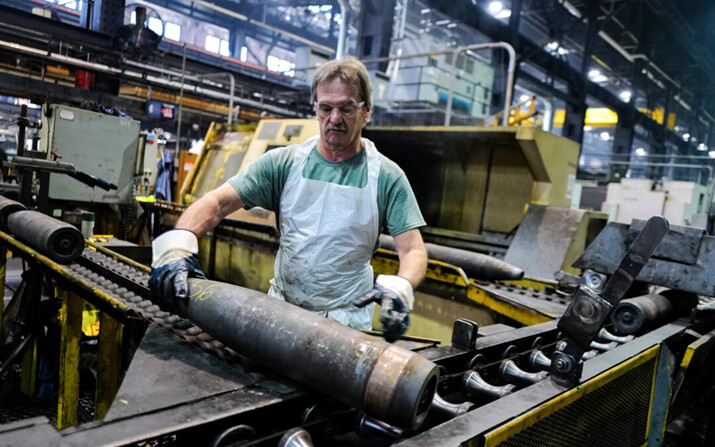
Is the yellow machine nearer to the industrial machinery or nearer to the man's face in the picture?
the industrial machinery

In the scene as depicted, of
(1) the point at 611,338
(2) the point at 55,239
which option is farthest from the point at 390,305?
(2) the point at 55,239

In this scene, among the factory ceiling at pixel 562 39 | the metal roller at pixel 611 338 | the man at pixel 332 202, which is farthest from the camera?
the factory ceiling at pixel 562 39

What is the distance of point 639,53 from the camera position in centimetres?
1491

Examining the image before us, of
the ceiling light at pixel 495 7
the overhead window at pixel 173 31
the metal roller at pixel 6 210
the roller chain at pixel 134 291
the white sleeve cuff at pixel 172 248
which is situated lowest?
the roller chain at pixel 134 291

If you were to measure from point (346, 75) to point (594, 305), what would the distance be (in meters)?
1.11

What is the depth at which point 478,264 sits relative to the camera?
333 centimetres

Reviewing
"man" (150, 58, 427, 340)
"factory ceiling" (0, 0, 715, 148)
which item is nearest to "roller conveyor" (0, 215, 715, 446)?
"man" (150, 58, 427, 340)

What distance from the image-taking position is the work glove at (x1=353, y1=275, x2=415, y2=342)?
1307mm

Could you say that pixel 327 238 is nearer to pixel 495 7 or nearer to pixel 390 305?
pixel 390 305

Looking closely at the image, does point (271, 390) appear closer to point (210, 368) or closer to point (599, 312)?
point (210, 368)

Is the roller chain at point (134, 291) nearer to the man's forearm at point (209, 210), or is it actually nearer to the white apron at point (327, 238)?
the man's forearm at point (209, 210)

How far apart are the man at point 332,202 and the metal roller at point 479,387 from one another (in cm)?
38

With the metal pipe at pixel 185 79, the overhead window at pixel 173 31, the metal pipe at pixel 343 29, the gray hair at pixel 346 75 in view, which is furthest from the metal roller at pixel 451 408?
the overhead window at pixel 173 31

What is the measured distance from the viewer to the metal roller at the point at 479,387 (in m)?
1.29
